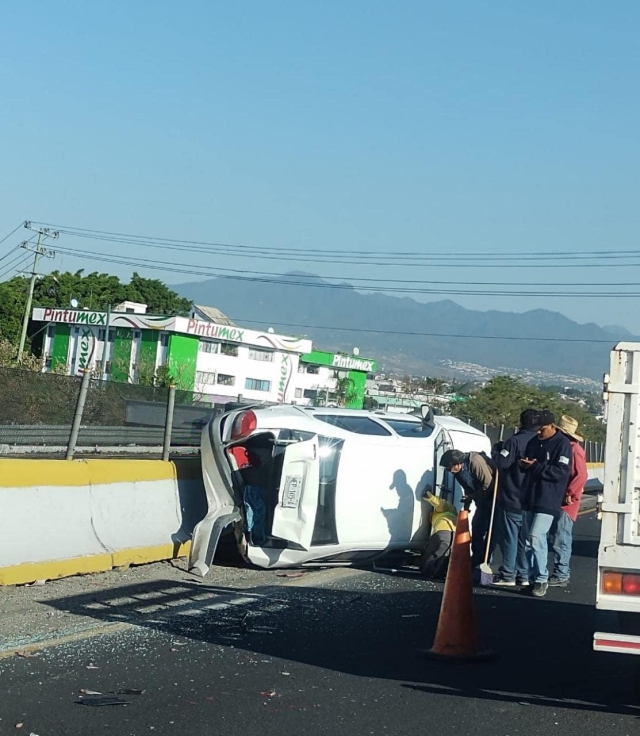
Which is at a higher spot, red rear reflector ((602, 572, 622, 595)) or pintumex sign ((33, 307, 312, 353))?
pintumex sign ((33, 307, 312, 353))

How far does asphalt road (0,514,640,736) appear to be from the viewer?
5.76 meters

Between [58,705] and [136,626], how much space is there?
83.5 inches

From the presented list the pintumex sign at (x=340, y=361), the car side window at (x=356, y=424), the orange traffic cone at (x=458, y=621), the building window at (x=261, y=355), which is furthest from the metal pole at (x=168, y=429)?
the pintumex sign at (x=340, y=361)

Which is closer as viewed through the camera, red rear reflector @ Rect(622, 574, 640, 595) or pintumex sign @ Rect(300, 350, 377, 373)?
red rear reflector @ Rect(622, 574, 640, 595)

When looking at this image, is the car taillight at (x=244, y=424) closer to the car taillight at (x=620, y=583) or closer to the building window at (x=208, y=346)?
the car taillight at (x=620, y=583)

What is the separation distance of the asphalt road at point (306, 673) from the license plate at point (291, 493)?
96 centimetres

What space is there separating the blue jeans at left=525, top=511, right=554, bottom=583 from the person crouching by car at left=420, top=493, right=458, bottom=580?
1.01 metres

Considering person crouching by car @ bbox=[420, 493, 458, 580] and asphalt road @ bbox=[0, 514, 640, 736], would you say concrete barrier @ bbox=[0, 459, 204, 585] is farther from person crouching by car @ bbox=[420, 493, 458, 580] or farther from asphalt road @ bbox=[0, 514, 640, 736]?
person crouching by car @ bbox=[420, 493, 458, 580]

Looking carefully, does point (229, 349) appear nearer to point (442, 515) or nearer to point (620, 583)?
point (442, 515)

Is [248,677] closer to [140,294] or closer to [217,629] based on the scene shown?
[217,629]

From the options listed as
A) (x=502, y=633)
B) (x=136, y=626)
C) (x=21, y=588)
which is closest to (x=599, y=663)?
(x=502, y=633)

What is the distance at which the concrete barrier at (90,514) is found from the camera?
29.9 ft

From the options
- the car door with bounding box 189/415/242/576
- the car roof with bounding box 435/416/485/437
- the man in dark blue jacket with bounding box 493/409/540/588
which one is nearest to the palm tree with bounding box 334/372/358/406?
the car roof with bounding box 435/416/485/437

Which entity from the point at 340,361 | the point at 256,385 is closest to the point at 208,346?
the point at 256,385
